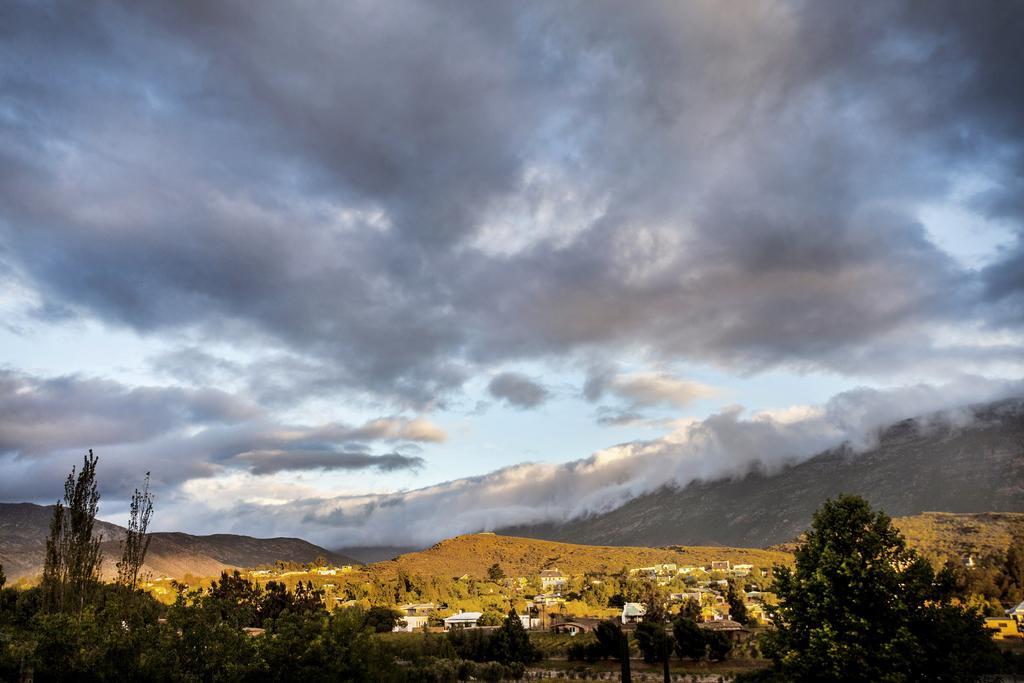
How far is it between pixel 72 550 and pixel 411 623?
8378cm

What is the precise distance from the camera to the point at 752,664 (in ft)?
224

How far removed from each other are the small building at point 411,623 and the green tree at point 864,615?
85.8 meters

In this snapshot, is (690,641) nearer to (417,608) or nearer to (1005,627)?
(1005,627)

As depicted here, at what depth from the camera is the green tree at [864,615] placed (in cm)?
2695

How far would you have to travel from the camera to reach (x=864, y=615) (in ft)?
93.8

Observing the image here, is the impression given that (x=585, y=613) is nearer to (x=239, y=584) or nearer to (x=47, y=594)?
(x=239, y=584)

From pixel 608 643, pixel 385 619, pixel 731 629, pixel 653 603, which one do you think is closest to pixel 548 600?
pixel 653 603

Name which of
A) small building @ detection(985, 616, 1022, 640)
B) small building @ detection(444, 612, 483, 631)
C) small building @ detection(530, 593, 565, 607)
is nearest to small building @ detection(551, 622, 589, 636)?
small building @ detection(444, 612, 483, 631)

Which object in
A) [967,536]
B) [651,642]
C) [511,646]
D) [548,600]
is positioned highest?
[967,536]

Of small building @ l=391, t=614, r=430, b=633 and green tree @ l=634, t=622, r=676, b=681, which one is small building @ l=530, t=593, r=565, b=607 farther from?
green tree @ l=634, t=622, r=676, b=681

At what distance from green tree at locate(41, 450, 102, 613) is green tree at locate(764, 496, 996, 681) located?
123 ft

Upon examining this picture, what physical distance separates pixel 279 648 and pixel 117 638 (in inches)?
204

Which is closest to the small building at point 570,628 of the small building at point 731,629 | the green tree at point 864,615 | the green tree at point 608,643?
the small building at point 731,629

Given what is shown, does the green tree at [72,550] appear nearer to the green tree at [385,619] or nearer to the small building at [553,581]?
the green tree at [385,619]
